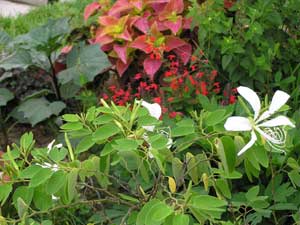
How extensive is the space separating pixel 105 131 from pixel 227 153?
30 cm

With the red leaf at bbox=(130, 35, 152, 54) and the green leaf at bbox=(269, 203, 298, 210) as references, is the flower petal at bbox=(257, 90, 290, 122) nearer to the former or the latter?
the green leaf at bbox=(269, 203, 298, 210)

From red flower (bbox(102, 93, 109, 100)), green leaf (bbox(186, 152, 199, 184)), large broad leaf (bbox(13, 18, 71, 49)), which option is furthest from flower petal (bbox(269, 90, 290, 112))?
large broad leaf (bbox(13, 18, 71, 49))

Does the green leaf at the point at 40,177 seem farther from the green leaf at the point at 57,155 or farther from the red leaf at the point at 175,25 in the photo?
the red leaf at the point at 175,25

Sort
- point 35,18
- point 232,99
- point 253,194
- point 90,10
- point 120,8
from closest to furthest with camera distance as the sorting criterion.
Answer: point 253,194, point 232,99, point 120,8, point 90,10, point 35,18

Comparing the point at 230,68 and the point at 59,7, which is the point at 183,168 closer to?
the point at 230,68

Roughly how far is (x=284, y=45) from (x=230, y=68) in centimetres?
30

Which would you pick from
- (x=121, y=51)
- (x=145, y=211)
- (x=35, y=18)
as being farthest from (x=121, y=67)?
(x=35, y=18)

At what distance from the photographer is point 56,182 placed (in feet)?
5.45

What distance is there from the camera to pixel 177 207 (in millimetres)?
1543

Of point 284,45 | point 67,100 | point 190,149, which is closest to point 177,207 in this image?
point 190,149

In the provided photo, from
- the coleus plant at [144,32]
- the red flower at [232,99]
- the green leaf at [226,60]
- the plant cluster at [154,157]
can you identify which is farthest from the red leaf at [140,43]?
the plant cluster at [154,157]

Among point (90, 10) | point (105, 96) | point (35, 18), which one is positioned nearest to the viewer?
point (105, 96)

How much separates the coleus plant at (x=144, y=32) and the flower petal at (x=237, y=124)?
5.10 ft

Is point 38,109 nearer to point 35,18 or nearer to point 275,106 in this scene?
point 275,106
